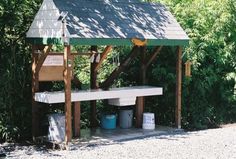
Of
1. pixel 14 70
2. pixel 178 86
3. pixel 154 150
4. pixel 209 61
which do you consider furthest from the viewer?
pixel 209 61

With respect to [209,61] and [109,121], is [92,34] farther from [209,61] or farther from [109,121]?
[209,61]

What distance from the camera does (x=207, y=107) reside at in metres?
13.2

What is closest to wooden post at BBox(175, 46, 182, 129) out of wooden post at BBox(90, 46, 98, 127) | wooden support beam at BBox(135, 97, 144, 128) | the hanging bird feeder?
the hanging bird feeder

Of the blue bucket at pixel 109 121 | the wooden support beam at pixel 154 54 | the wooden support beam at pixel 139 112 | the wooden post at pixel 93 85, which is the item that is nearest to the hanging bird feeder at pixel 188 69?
the wooden support beam at pixel 154 54

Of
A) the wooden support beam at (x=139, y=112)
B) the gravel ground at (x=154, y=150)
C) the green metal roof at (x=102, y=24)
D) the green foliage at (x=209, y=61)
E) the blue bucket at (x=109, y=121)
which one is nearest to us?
the gravel ground at (x=154, y=150)

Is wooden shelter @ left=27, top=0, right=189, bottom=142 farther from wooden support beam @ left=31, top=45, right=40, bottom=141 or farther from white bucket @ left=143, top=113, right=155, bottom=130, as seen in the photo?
white bucket @ left=143, top=113, right=155, bottom=130

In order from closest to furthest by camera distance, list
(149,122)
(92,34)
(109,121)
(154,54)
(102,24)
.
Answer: (92,34), (102,24), (109,121), (149,122), (154,54)

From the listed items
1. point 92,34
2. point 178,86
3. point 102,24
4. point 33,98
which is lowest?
point 33,98

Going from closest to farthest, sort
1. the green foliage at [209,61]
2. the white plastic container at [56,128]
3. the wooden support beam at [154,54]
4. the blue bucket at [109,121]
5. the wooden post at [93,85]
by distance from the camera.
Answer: the white plastic container at [56,128]
the blue bucket at [109,121]
the wooden post at [93,85]
the wooden support beam at [154,54]
the green foliage at [209,61]

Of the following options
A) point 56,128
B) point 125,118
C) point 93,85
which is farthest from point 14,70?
→ point 125,118

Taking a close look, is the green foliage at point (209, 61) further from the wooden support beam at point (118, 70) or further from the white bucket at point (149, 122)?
the wooden support beam at point (118, 70)

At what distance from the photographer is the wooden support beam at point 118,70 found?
11.9 m

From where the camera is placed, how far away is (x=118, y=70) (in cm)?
1185

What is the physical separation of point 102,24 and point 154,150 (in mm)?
2998
